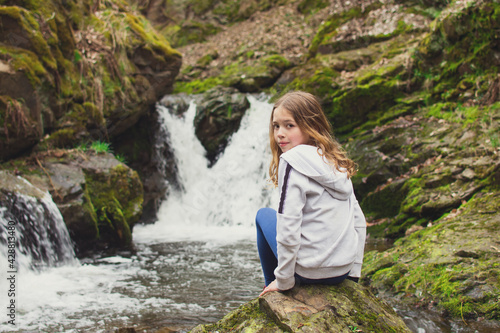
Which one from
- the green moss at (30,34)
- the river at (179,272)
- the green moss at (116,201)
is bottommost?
the river at (179,272)

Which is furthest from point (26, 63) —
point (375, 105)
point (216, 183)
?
point (375, 105)

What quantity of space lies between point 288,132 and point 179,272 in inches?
132

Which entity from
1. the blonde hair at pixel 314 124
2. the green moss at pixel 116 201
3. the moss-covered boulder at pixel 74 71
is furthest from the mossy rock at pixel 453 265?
the moss-covered boulder at pixel 74 71

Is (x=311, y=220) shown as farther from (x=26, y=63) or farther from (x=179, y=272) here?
(x=26, y=63)

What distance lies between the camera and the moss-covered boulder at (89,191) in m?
5.45

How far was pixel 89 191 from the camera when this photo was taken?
6.00m

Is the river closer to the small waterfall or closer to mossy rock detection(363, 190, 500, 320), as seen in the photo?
the small waterfall

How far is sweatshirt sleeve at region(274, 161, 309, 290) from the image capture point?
1.74 meters

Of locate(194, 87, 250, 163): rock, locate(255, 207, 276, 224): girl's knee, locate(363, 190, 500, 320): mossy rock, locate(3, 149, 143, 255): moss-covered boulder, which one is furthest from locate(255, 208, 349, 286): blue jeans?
locate(194, 87, 250, 163): rock

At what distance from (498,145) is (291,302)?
4.19m

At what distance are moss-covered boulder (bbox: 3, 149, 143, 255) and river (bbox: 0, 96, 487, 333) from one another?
47cm

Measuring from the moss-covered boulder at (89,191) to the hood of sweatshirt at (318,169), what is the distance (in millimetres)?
4674

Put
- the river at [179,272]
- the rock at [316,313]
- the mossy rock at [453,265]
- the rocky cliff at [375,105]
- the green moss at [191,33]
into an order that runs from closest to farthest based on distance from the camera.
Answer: the rock at [316,313] → the mossy rock at [453,265] → the river at [179,272] → the rocky cliff at [375,105] → the green moss at [191,33]

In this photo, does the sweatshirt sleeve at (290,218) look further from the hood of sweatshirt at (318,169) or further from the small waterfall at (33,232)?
the small waterfall at (33,232)
